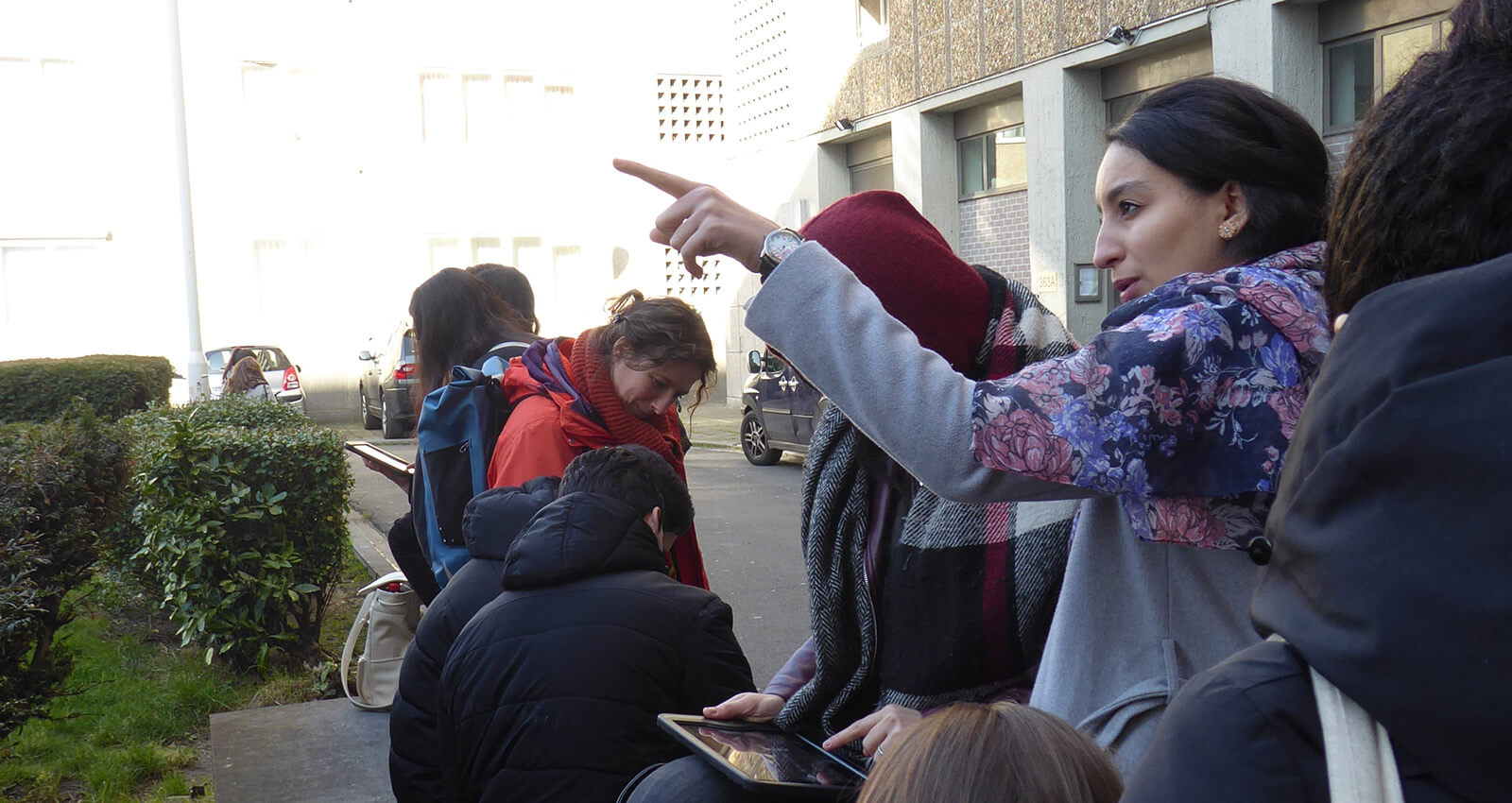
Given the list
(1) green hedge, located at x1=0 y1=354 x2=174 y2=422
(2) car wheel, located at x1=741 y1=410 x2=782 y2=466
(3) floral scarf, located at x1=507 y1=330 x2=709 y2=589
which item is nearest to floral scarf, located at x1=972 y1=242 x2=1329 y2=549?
(3) floral scarf, located at x1=507 y1=330 x2=709 y2=589

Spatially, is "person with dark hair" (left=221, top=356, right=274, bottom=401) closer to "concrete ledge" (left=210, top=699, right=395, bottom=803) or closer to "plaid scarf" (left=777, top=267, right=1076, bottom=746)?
"concrete ledge" (left=210, top=699, right=395, bottom=803)

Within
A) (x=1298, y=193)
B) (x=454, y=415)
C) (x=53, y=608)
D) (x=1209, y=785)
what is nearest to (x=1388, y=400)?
(x=1209, y=785)

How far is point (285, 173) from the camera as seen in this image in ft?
81.0

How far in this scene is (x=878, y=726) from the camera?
170 centimetres

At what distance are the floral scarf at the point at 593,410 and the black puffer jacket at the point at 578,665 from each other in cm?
92

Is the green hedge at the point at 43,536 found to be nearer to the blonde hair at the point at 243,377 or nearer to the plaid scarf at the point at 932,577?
the plaid scarf at the point at 932,577

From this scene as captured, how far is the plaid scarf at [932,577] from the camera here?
65.9 inches

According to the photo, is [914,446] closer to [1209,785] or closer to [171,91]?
[1209,785]

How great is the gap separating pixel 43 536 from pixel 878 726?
3.74 m

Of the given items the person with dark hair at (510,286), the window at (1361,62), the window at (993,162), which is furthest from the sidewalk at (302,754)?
the window at (993,162)

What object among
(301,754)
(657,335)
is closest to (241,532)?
(301,754)

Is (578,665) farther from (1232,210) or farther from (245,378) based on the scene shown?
(245,378)

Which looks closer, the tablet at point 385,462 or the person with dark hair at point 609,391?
the person with dark hair at point 609,391

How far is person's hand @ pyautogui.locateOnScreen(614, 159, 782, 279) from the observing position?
1607 millimetres
